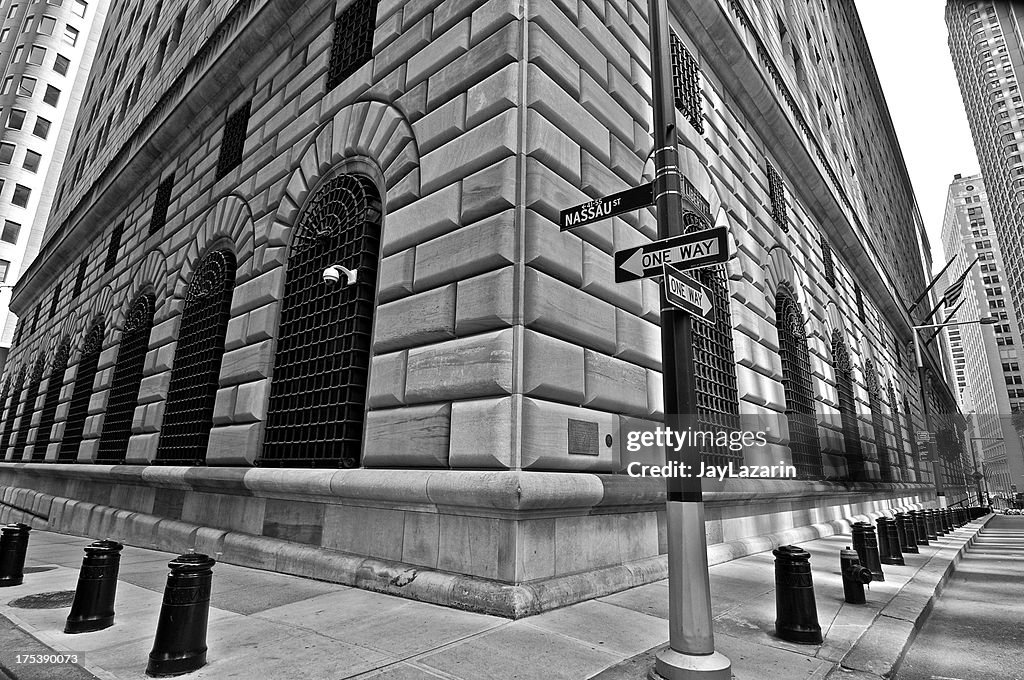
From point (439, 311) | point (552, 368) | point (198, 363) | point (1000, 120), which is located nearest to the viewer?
point (552, 368)

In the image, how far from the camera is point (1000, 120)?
391 ft

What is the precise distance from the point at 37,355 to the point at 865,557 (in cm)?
3125

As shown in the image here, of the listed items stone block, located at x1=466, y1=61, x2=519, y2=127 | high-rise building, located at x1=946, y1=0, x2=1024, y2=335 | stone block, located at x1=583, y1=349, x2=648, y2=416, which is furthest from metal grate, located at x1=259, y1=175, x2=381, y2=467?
high-rise building, located at x1=946, y1=0, x2=1024, y2=335

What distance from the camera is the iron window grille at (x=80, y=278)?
21.8 metres

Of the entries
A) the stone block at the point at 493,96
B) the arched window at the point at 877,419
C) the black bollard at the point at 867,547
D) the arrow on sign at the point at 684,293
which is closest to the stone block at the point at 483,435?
the arrow on sign at the point at 684,293

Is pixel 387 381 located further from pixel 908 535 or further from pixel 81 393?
pixel 81 393

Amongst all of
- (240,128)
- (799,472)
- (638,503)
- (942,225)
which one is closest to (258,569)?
(638,503)

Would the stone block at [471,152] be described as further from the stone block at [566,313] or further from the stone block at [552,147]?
the stone block at [566,313]

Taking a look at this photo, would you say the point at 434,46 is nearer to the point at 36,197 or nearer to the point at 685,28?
the point at 685,28

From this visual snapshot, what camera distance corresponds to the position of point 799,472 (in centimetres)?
1310

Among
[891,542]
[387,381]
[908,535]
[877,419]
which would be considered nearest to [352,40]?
[387,381]

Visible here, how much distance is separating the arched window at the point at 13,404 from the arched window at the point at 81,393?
9.44m

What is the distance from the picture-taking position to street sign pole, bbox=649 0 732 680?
3494 millimetres

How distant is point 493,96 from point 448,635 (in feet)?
20.5
